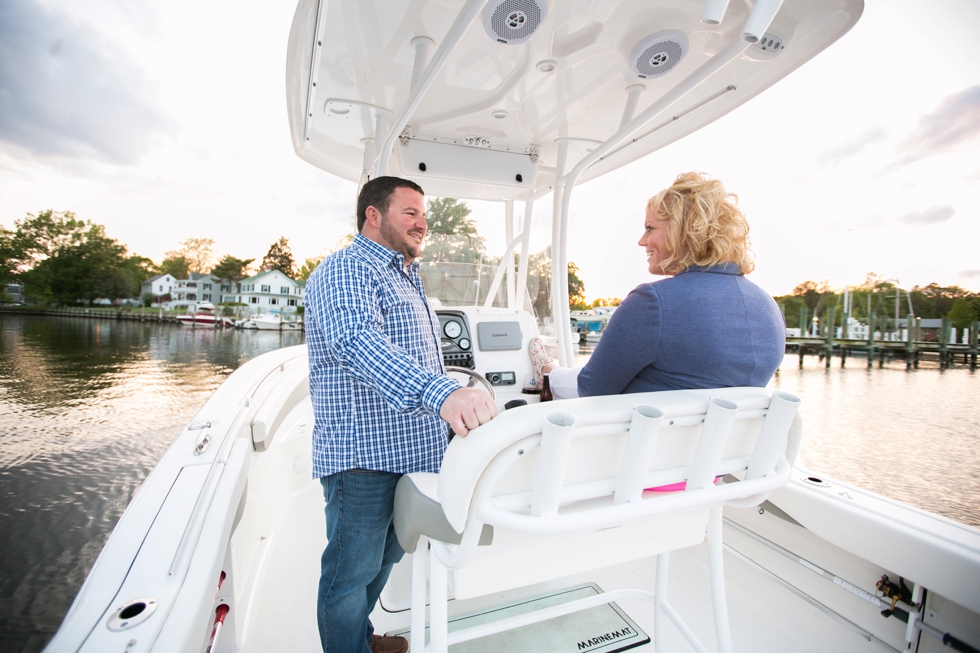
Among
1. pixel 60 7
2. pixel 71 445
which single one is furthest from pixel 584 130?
pixel 60 7

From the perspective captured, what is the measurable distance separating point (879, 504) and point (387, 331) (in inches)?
59.4

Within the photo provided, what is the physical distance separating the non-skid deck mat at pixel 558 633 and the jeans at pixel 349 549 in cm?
56

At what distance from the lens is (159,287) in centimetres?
5247

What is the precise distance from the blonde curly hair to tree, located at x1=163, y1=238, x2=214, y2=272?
69652 millimetres

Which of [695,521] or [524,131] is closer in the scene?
[695,521]

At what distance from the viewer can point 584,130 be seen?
8.25 ft

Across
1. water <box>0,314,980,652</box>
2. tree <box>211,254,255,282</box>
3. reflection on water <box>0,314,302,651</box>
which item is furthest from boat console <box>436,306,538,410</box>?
tree <box>211,254,255,282</box>

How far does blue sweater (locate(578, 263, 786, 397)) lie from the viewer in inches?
35.4

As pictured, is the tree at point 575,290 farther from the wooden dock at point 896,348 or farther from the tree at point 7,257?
the tree at point 7,257

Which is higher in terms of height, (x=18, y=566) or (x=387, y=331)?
(x=387, y=331)

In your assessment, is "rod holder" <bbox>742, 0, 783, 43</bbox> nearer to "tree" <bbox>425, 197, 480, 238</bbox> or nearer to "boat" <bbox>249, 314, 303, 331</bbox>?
"tree" <bbox>425, 197, 480, 238</bbox>

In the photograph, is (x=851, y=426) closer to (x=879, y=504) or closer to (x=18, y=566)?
(x=879, y=504)

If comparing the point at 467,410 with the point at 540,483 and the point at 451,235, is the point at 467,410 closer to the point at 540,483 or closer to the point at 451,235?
the point at 540,483

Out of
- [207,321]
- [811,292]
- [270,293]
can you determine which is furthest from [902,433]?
[270,293]
